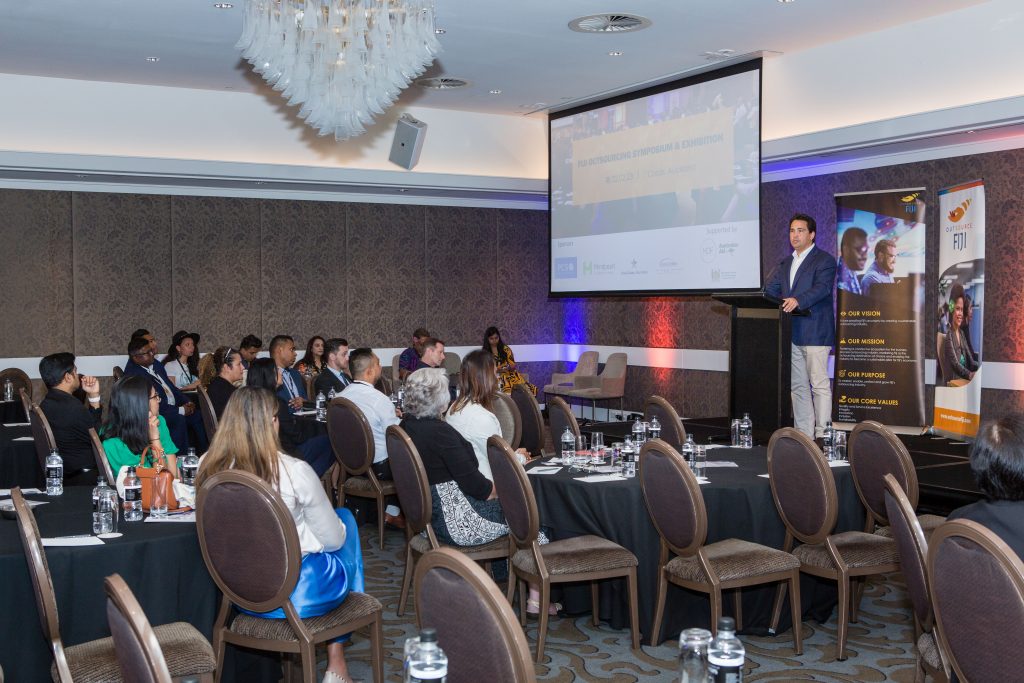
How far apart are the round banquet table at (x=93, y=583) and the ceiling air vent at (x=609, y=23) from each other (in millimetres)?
5681

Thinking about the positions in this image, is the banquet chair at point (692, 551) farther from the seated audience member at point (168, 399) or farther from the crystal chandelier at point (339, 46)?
the seated audience member at point (168, 399)

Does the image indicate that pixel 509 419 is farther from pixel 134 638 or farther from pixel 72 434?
pixel 134 638

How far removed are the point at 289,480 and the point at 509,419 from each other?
3.59 metres

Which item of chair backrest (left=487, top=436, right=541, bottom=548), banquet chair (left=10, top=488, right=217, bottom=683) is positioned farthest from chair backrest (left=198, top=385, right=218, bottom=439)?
banquet chair (left=10, top=488, right=217, bottom=683)

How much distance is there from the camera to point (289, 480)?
3615mm

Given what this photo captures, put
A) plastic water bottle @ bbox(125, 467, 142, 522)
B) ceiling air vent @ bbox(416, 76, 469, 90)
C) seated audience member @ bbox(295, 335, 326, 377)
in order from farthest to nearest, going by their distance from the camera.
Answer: seated audience member @ bbox(295, 335, 326, 377), ceiling air vent @ bbox(416, 76, 469, 90), plastic water bottle @ bbox(125, 467, 142, 522)

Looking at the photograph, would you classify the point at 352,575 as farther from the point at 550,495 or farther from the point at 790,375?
the point at 790,375

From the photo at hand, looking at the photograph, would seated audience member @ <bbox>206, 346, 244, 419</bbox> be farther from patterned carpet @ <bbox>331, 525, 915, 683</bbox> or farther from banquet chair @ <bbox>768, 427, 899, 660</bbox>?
banquet chair @ <bbox>768, 427, 899, 660</bbox>

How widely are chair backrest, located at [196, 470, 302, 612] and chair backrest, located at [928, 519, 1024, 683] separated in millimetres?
1988

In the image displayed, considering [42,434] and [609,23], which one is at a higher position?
[609,23]

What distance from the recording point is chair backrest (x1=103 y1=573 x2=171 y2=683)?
6.61ft

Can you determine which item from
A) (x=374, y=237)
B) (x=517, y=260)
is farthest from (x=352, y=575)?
(x=517, y=260)

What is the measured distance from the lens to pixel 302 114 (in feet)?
22.4

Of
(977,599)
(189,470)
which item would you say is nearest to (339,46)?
(189,470)
